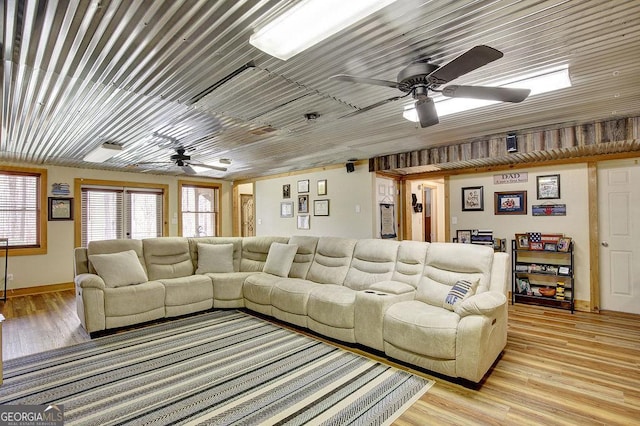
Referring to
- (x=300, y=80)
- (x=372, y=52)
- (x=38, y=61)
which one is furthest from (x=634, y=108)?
(x=38, y=61)

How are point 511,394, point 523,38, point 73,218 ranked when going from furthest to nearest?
1. point 73,218
2. point 511,394
3. point 523,38

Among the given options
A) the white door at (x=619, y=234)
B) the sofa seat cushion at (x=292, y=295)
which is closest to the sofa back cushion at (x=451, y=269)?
the sofa seat cushion at (x=292, y=295)

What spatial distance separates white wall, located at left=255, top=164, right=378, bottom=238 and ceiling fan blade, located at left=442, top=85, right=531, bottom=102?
11.8 feet

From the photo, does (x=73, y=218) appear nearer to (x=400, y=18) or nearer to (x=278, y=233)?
(x=278, y=233)

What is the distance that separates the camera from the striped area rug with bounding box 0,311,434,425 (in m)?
2.15

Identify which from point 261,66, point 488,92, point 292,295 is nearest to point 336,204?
point 292,295

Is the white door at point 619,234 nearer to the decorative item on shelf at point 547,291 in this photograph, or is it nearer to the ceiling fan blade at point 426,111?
the decorative item on shelf at point 547,291

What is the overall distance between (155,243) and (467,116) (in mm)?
4320

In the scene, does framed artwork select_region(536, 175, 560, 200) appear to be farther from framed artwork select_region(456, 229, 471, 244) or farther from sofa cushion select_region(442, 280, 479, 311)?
sofa cushion select_region(442, 280, 479, 311)

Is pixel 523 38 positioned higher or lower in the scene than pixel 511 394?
higher

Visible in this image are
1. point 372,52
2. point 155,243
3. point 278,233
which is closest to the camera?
point 372,52

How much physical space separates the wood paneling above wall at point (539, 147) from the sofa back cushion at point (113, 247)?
383cm

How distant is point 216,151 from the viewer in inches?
199

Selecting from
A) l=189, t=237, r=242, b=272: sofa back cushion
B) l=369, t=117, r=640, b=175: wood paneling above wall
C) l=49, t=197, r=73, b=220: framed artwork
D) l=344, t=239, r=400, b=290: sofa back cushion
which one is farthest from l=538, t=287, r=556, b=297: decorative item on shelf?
l=49, t=197, r=73, b=220: framed artwork
